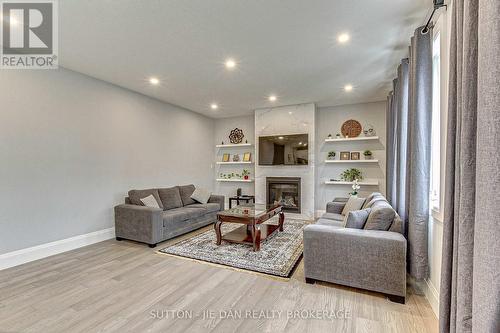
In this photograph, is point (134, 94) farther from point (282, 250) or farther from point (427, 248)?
point (427, 248)

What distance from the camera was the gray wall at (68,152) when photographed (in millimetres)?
3086

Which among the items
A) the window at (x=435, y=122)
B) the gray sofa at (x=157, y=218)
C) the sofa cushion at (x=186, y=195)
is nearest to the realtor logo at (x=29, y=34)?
the gray sofa at (x=157, y=218)

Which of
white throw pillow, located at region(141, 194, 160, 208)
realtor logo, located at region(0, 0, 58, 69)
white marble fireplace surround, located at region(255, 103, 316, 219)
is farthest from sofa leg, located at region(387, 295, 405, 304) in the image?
realtor logo, located at region(0, 0, 58, 69)

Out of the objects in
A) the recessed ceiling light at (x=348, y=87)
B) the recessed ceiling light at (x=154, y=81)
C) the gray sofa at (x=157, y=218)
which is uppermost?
the recessed ceiling light at (x=348, y=87)

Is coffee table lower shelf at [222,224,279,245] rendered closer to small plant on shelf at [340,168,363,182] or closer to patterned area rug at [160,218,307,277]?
patterned area rug at [160,218,307,277]

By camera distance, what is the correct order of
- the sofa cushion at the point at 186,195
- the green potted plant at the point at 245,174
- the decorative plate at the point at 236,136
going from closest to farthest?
Answer: the sofa cushion at the point at 186,195
the green potted plant at the point at 245,174
the decorative plate at the point at 236,136

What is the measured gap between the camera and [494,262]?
0.87m

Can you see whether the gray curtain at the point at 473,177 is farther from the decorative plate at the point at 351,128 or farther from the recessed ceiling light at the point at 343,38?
the decorative plate at the point at 351,128

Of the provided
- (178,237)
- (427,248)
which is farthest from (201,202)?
(427,248)

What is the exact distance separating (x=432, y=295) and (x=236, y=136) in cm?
570

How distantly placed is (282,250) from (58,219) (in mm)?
3401

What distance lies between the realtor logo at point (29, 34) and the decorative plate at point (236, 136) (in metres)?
4.36

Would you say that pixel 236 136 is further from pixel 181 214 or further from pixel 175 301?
pixel 175 301

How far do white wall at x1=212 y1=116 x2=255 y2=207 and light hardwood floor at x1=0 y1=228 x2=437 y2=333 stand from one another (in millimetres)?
4017
